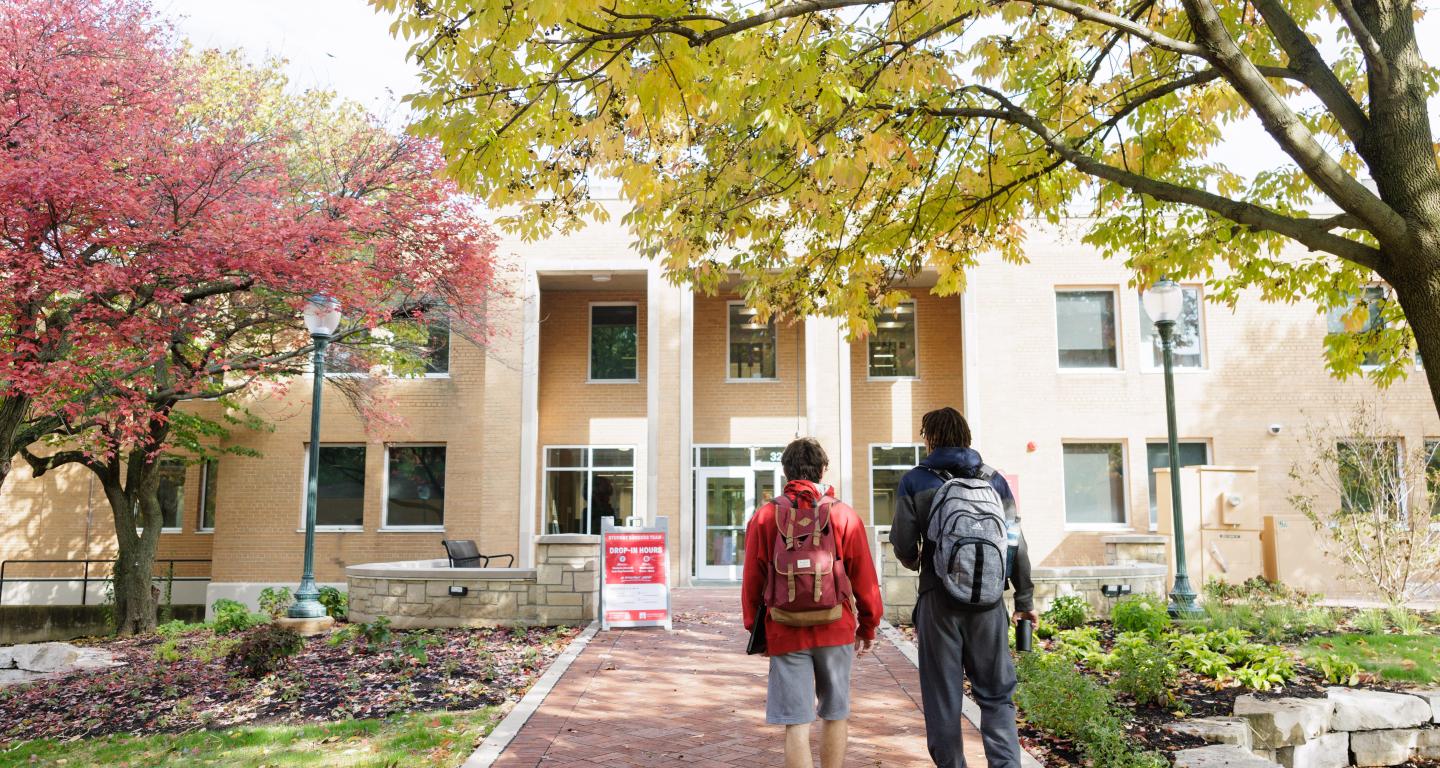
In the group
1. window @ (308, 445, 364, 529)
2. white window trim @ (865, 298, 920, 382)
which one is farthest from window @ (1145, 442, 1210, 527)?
window @ (308, 445, 364, 529)

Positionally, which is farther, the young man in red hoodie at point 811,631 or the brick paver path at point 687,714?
the brick paver path at point 687,714

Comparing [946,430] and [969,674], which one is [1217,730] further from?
[946,430]

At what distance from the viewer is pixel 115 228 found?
9906mm

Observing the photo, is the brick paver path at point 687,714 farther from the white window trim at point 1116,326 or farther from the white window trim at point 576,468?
the white window trim at point 1116,326

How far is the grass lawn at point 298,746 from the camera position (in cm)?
587

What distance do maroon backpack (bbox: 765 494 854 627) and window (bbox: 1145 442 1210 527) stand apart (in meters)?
16.1

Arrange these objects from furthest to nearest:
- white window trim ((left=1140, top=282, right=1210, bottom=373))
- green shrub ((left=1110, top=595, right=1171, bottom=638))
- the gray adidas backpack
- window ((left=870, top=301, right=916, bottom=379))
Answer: window ((left=870, top=301, right=916, bottom=379)) → white window trim ((left=1140, top=282, right=1210, bottom=373)) → green shrub ((left=1110, top=595, right=1171, bottom=638)) → the gray adidas backpack

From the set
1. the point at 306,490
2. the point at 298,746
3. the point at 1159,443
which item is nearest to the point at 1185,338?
the point at 1159,443

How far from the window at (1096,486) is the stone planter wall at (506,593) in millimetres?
10835

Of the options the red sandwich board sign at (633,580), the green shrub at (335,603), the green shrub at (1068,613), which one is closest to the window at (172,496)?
the green shrub at (335,603)

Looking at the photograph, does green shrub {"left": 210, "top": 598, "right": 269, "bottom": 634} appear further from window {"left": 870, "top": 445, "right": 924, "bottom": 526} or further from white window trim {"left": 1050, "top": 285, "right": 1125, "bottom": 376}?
white window trim {"left": 1050, "top": 285, "right": 1125, "bottom": 376}

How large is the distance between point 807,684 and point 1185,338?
1721 centimetres

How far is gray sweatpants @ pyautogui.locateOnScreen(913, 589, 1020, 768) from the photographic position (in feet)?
15.0

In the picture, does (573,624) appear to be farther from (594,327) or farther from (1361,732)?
(594,327)
